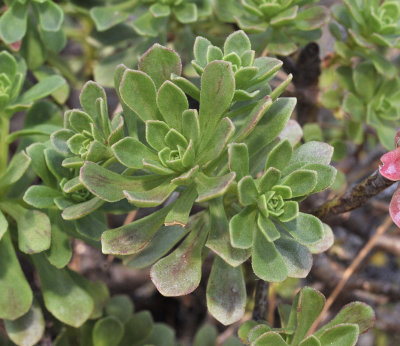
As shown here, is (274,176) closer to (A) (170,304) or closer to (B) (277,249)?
(B) (277,249)

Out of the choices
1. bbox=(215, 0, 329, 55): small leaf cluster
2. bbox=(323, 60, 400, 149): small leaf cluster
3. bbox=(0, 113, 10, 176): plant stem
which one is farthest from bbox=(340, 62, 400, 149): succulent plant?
bbox=(0, 113, 10, 176): plant stem

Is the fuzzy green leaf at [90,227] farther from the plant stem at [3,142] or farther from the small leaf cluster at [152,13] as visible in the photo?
Result: the small leaf cluster at [152,13]

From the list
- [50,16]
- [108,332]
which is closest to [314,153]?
[108,332]

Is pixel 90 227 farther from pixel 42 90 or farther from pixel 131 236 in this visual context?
pixel 42 90

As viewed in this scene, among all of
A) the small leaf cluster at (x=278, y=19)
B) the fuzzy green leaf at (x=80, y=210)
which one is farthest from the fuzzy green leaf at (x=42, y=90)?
the small leaf cluster at (x=278, y=19)

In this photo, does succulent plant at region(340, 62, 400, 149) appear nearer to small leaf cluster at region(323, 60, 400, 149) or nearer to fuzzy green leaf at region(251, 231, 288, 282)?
small leaf cluster at region(323, 60, 400, 149)

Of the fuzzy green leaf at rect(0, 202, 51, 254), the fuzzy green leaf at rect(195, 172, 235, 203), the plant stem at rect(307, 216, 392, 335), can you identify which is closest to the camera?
the fuzzy green leaf at rect(195, 172, 235, 203)
